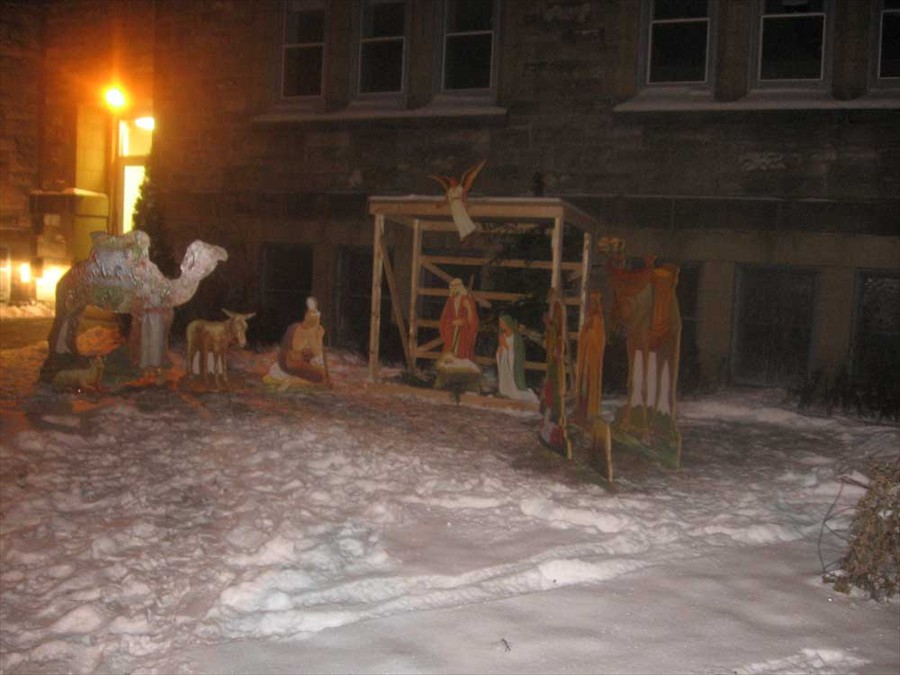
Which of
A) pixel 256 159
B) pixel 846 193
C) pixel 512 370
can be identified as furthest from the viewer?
pixel 256 159

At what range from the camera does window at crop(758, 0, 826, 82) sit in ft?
38.2

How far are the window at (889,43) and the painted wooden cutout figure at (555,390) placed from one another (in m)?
6.58

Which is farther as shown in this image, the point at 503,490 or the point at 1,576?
the point at 503,490

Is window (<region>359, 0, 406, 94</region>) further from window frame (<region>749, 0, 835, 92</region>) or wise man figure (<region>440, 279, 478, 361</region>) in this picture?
window frame (<region>749, 0, 835, 92</region>)

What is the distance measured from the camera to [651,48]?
1232 cm

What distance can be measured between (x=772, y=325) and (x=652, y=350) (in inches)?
197

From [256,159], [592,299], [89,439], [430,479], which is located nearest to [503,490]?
[430,479]

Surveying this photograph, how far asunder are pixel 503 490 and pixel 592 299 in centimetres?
171

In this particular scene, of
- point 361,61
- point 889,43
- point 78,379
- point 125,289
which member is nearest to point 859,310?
point 889,43

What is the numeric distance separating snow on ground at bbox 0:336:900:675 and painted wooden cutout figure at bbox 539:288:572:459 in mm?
219

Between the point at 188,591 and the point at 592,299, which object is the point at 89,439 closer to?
the point at 188,591

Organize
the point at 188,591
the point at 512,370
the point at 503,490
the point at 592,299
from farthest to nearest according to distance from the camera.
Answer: the point at 512,370
the point at 592,299
the point at 503,490
the point at 188,591

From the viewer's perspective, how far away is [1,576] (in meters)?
5.24

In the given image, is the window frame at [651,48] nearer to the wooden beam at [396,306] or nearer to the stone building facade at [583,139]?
the stone building facade at [583,139]
